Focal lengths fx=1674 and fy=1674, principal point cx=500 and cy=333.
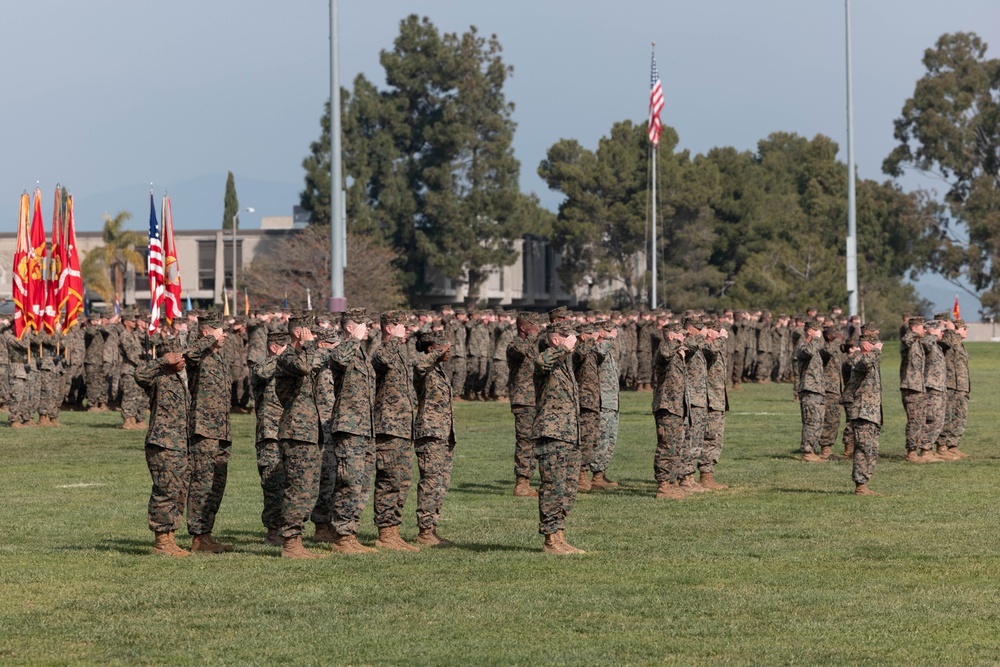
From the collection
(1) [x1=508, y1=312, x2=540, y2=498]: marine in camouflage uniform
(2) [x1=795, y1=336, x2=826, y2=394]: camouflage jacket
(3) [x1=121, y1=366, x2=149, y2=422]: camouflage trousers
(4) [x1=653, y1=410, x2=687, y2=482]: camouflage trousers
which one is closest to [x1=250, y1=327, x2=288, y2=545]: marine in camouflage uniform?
(1) [x1=508, y1=312, x2=540, y2=498]: marine in camouflage uniform

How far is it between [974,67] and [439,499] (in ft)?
243

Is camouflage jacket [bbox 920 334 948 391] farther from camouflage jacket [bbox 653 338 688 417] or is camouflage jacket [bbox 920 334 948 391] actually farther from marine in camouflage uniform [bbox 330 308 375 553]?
marine in camouflage uniform [bbox 330 308 375 553]

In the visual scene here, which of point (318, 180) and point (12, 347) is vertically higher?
point (318, 180)

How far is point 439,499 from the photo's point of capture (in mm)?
14578

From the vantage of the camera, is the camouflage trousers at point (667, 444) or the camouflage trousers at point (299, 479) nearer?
the camouflage trousers at point (299, 479)

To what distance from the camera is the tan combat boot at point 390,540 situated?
1425 centimetres

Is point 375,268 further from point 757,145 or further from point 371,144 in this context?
point 757,145

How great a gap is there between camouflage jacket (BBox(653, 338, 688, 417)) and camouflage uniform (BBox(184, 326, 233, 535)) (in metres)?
6.02

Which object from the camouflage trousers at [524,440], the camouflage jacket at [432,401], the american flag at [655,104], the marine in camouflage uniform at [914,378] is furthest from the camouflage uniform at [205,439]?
the american flag at [655,104]

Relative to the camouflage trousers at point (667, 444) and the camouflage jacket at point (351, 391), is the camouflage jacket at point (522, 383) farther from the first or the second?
the camouflage jacket at point (351, 391)

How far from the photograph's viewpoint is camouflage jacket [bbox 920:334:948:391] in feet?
76.1

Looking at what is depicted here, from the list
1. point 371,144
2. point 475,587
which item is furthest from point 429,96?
point 475,587

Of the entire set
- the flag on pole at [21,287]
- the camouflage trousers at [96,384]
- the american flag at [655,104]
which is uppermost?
Answer: the american flag at [655,104]

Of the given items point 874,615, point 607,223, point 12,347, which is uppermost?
point 607,223
